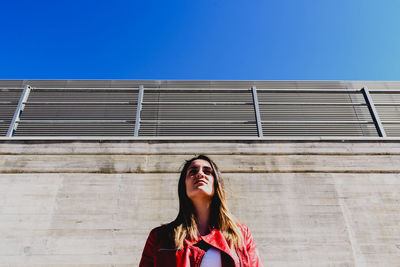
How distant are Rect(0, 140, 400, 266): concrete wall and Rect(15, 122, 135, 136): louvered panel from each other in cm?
160

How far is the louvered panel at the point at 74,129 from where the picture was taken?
5395 mm

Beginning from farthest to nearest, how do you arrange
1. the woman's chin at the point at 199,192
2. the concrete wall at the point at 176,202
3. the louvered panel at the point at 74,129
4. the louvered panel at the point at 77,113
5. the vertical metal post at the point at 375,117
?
1. the louvered panel at the point at 77,113
2. the louvered panel at the point at 74,129
3. the vertical metal post at the point at 375,117
4. the concrete wall at the point at 176,202
5. the woman's chin at the point at 199,192

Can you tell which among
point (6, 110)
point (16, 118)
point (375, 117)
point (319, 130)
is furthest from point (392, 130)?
point (6, 110)

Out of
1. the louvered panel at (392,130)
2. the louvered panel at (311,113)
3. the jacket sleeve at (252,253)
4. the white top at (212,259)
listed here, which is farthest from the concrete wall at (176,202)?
the louvered panel at (392,130)

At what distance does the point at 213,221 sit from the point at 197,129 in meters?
3.91

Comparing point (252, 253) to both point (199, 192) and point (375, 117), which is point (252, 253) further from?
point (375, 117)

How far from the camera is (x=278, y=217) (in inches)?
130

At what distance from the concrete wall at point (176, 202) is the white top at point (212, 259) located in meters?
1.82

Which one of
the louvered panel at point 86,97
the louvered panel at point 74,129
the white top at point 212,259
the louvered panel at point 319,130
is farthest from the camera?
the louvered panel at point 86,97

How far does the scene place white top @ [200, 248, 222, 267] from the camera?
1.44 metres

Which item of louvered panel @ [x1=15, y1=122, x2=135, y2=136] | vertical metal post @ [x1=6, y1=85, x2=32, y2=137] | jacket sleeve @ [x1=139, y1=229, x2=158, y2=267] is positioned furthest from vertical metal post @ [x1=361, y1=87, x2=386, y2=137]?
vertical metal post @ [x1=6, y1=85, x2=32, y2=137]

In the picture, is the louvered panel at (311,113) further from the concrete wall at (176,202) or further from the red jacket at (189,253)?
the red jacket at (189,253)

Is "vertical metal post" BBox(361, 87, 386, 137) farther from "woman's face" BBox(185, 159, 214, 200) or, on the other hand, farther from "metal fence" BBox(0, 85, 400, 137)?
"woman's face" BBox(185, 159, 214, 200)

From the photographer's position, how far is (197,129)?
18.4 feet
